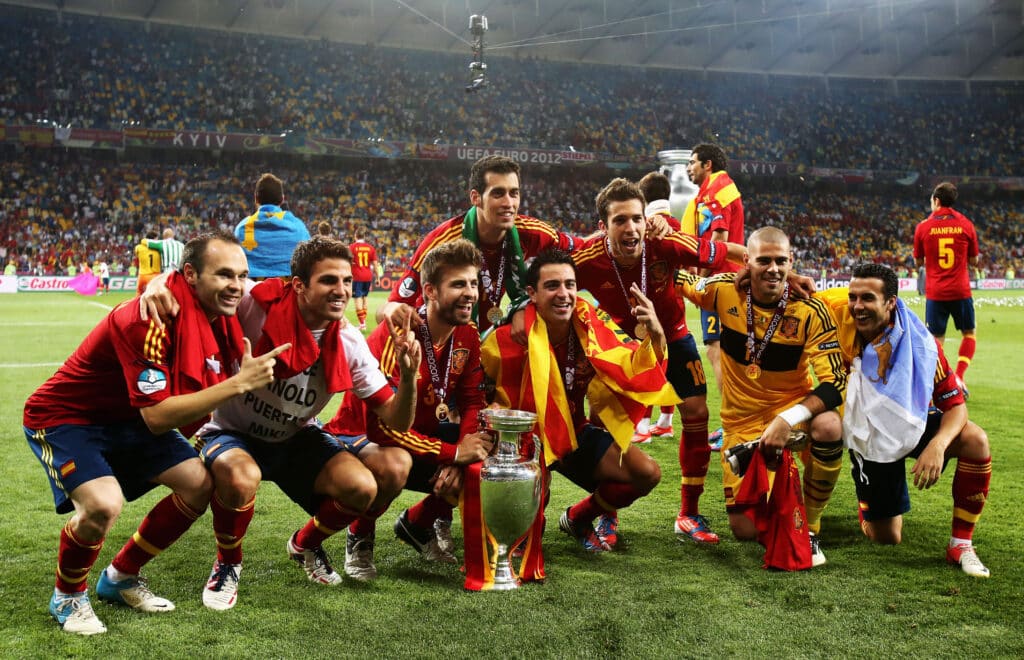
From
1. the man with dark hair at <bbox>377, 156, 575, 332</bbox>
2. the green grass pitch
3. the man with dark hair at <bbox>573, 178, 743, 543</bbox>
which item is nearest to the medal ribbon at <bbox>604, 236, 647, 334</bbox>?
the man with dark hair at <bbox>573, 178, 743, 543</bbox>

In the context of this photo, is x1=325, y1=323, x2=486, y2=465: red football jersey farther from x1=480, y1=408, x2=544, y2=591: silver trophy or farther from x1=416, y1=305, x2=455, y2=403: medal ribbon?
x1=480, y1=408, x2=544, y2=591: silver trophy

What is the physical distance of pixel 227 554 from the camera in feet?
10.7

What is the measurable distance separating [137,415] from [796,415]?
277 centimetres

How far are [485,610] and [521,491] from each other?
18.3 inches

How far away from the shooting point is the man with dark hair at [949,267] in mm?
8875

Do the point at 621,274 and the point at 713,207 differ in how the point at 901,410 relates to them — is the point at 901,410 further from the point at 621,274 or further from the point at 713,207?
the point at 713,207

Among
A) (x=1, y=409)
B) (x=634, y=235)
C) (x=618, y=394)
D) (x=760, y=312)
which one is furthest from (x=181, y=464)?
(x=1, y=409)

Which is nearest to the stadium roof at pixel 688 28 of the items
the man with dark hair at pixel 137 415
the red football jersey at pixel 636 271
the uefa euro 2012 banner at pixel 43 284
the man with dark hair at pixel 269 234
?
the uefa euro 2012 banner at pixel 43 284

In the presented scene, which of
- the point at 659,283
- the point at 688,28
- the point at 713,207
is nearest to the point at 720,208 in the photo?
the point at 713,207

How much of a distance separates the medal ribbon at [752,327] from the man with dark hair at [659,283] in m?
0.42

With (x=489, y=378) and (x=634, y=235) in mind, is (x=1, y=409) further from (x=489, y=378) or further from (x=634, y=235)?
(x=634, y=235)

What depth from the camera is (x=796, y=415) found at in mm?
3789

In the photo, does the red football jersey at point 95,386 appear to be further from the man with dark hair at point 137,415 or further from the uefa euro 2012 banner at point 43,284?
the uefa euro 2012 banner at point 43,284

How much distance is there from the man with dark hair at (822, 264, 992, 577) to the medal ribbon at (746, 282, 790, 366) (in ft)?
1.18
